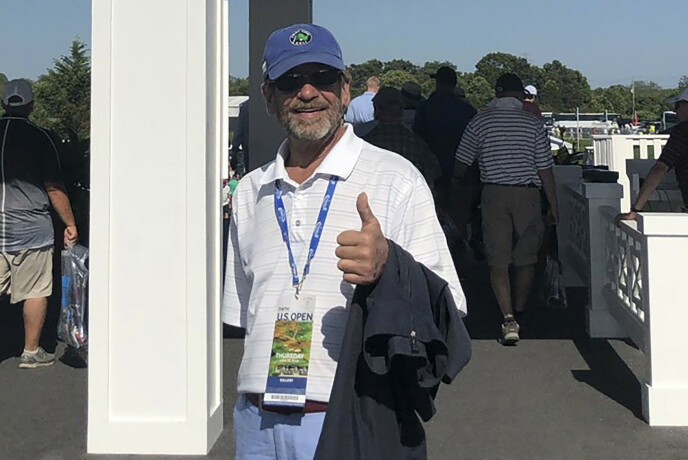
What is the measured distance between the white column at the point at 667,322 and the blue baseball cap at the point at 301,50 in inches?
135

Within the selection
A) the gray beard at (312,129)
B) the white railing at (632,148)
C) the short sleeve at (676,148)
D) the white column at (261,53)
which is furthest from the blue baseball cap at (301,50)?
the white railing at (632,148)

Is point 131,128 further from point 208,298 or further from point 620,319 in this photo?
point 620,319

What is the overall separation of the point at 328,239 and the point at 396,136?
514 centimetres

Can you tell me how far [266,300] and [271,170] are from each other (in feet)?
1.25

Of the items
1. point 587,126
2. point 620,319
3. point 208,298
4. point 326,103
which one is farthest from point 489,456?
point 587,126

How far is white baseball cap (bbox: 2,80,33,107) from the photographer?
6559 millimetres

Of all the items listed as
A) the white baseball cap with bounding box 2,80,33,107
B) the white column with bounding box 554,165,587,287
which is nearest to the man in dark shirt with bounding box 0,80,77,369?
the white baseball cap with bounding box 2,80,33,107

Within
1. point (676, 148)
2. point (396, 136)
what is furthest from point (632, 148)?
point (676, 148)

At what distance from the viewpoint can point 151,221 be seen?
4594mm

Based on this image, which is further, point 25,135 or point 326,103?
point 25,135

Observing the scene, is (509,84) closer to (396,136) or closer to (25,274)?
(396,136)

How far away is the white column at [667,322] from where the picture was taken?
5141mm

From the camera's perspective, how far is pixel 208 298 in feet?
15.4

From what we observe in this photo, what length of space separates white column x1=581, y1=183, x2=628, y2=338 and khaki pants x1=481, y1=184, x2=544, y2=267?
466 mm
